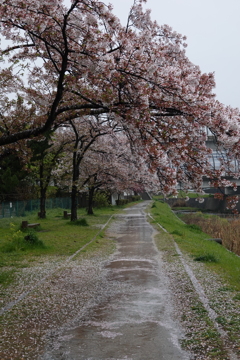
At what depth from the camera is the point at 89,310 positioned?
695 cm

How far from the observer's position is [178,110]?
9.14 meters

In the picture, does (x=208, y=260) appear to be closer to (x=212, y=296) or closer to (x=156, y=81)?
(x=212, y=296)

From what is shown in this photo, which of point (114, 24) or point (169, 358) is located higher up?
point (114, 24)

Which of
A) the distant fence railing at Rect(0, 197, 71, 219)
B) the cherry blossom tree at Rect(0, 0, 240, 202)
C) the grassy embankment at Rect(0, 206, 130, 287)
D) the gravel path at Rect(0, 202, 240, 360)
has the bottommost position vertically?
the gravel path at Rect(0, 202, 240, 360)

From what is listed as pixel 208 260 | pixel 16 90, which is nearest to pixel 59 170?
pixel 16 90

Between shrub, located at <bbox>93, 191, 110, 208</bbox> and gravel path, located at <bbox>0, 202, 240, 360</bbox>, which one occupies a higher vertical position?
shrub, located at <bbox>93, 191, 110, 208</bbox>

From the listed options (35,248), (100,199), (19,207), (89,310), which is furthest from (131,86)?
(100,199)

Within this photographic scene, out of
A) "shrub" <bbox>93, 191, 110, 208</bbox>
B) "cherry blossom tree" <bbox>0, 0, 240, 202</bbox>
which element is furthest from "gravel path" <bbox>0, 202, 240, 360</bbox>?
"shrub" <bbox>93, 191, 110, 208</bbox>

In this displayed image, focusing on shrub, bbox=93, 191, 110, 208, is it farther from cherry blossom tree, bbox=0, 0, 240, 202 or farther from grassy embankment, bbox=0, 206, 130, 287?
cherry blossom tree, bbox=0, 0, 240, 202

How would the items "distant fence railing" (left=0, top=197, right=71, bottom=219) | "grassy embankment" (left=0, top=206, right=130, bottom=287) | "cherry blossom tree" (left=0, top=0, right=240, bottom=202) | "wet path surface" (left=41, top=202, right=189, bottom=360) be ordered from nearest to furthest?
"wet path surface" (left=41, top=202, right=189, bottom=360), "cherry blossom tree" (left=0, top=0, right=240, bottom=202), "grassy embankment" (left=0, top=206, right=130, bottom=287), "distant fence railing" (left=0, top=197, right=71, bottom=219)

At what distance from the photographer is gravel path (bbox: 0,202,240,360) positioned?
5195 millimetres

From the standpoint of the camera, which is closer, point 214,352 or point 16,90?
point 214,352

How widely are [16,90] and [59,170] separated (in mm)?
14928

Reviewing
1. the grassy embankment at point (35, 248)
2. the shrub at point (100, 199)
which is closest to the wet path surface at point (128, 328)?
the grassy embankment at point (35, 248)
